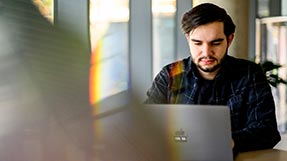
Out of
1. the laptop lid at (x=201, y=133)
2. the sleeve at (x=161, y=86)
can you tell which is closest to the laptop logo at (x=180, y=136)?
the laptop lid at (x=201, y=133)

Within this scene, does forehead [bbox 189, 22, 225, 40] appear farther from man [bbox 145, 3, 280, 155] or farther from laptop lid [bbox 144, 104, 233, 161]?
laptop lid [bbox 144, 104, 233, 161]

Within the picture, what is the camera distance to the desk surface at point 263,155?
1.41m

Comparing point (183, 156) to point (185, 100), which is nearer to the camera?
point (183, 156)

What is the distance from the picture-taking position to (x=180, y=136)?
41.1 inches

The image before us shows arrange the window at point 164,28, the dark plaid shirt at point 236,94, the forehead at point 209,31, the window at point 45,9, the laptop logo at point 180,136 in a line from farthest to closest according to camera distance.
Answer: the window at point 164,28 < the forehead at point 209,31 < the dark plaid shirt at point 236,94 < the laptop logo at point 180,136 < the window at point 45,9

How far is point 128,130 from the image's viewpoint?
25.9 inches

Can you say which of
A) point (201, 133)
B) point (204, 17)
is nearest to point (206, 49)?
point (204, 17)

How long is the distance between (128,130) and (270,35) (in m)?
5.87

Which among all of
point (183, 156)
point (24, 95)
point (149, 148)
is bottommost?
point (183, 156)

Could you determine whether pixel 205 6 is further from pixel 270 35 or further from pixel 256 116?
pixel 270 35

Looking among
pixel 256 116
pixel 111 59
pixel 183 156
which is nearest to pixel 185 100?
pixel 256 116

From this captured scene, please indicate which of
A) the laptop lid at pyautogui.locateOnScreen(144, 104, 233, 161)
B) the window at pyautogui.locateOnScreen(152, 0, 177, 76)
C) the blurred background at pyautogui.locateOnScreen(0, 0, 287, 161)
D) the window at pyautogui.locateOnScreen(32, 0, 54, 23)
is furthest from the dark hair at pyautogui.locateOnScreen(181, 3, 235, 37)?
the window at pyautogui.locateOnScreen(152, 0, 177, 76)

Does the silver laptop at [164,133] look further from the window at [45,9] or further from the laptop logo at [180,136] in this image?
the window at [45,9]

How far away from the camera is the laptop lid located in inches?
41.7
